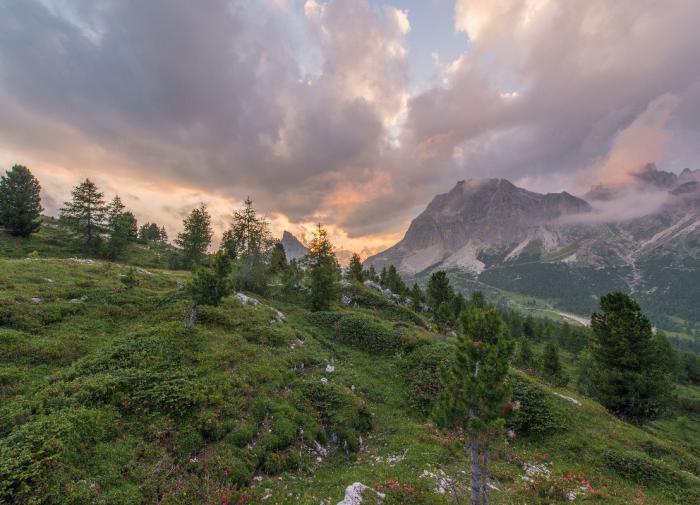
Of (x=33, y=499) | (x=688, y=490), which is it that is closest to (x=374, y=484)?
(x=33, y=499)

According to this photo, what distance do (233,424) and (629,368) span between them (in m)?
39.9

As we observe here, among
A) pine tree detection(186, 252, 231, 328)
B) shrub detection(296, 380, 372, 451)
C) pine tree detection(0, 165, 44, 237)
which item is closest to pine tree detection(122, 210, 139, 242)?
pine tree detection(0, 165, 44, 237)

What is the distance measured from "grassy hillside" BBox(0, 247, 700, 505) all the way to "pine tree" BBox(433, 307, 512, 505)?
171 inches

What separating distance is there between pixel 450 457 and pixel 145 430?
18165 mm

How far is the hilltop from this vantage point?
42.0 feet

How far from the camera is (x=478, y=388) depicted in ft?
41.1

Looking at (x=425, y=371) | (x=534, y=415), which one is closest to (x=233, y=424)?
(x=425, y=371)

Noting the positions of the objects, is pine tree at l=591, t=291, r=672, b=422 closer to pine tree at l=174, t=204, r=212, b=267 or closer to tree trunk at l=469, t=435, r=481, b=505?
tree trunk at l=469, t=435, r=481, b=505

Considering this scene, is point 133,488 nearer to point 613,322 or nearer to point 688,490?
point 688,490

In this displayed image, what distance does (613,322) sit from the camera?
32.2 metres

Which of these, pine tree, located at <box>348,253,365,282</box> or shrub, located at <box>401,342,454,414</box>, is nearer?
shrub, located at <box>401,342,454,414</box>

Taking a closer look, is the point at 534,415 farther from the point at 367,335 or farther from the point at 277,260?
the point at 277,260

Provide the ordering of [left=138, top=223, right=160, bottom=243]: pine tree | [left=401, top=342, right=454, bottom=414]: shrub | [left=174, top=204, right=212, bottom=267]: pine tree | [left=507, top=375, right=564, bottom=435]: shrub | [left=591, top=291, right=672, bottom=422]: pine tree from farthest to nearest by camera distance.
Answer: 1. [left=138, top=223, right=160, bottom=243]: pine tree
2. [left=174, top=204, right=212, bottom=267]: pine tree
3. [left=591, top=291, right=672, bottom=422]: pine tree
4. [left=401, top=342, right=454, bottom=414]: shrub
5. [left=507, top=375, right=564, bottom=435]: shrub

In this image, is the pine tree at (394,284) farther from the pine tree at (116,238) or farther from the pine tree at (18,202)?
the pine tree at (18,202)
